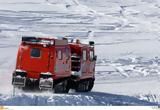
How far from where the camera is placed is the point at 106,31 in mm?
43875

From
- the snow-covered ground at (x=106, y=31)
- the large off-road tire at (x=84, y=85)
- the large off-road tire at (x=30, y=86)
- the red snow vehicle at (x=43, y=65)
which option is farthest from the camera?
the snow-covered ground at (x=106, y=31)

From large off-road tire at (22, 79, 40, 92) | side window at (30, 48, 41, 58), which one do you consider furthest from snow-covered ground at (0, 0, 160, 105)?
side window at (30, 48, 41, 58)

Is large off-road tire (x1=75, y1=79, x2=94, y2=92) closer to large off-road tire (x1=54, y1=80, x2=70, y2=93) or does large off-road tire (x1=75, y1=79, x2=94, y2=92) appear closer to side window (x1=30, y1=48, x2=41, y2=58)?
large off-road tire (x1=54, y1=80, x2=70, y2=93)

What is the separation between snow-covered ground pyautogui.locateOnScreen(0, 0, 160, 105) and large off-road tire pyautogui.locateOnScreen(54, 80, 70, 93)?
28.2 feet

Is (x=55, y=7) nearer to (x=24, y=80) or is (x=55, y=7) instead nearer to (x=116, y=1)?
(x=116, y=1)

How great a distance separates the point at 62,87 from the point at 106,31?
85.1 ft

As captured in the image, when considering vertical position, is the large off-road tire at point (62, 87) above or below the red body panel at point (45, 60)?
below

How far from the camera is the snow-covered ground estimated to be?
3144cm

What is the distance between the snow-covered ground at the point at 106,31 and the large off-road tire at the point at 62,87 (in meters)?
8.61

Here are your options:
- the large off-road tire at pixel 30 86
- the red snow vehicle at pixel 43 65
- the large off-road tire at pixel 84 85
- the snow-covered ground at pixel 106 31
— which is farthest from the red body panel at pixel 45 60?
the snow-covered ground at pixel 106 31

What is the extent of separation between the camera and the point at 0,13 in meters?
46.3

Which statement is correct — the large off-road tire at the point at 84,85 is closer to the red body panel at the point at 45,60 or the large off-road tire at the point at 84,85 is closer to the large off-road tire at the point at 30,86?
the red body panel at the point at 45,60

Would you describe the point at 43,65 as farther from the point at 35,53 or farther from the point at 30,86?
the point at 30,86

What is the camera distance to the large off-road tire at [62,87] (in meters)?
17.8
